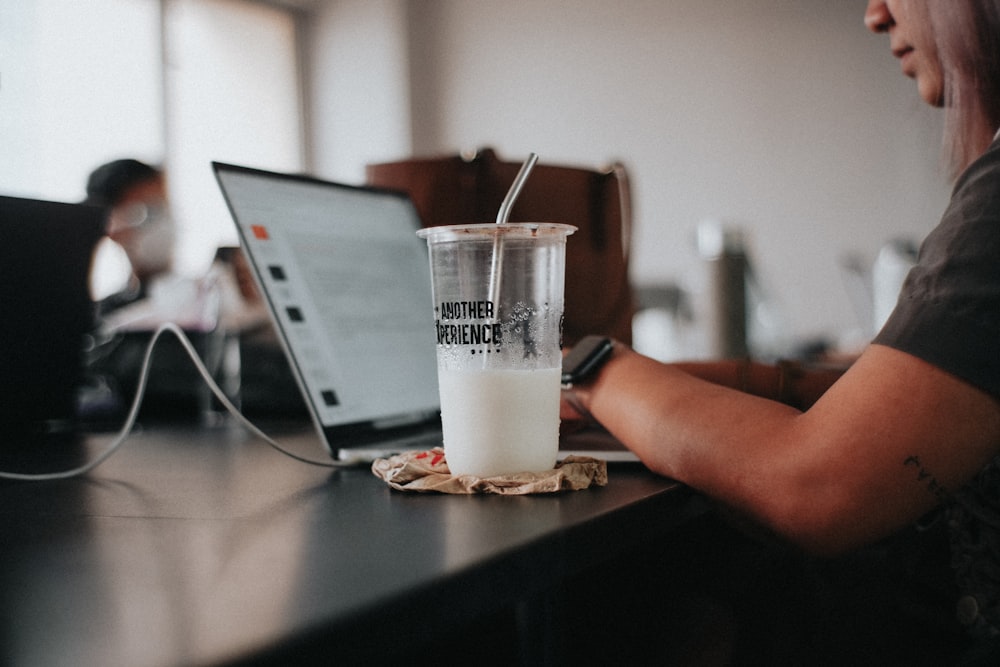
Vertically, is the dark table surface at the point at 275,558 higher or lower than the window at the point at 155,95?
lower

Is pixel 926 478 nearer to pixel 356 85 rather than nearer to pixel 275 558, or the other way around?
pixel 275 558

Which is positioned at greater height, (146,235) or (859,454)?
(146,235)

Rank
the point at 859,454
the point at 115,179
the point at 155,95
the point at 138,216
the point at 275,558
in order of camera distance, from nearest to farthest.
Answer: the point at 275,558
the point at 859,454
the point at 115,179
the point at 138,216
the point at 155,95

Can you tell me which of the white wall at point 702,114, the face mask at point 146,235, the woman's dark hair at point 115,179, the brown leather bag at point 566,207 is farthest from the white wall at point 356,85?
the brown leather bag at point 566,207

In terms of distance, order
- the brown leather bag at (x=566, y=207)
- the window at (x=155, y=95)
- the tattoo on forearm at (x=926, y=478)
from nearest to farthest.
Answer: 1. the tattoo on forearm at (x=926, y=478)
2. the brown leather bag at (x=566, y=207)
3. the window at (x=155, y=95)

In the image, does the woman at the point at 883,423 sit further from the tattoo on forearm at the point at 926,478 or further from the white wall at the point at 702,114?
the white wall at the point at 702,114

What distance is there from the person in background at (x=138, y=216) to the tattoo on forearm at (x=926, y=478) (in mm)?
2618

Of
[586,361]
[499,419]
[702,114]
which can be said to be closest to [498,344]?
[499,419]

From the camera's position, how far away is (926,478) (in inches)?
22.1

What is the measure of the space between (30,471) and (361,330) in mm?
342

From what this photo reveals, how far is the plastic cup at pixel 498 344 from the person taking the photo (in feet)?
2.00

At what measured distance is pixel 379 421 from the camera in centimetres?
86

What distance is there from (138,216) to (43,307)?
210 centimetres

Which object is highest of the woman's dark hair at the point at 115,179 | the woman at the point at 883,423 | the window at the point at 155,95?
the window at the point at 155,95
